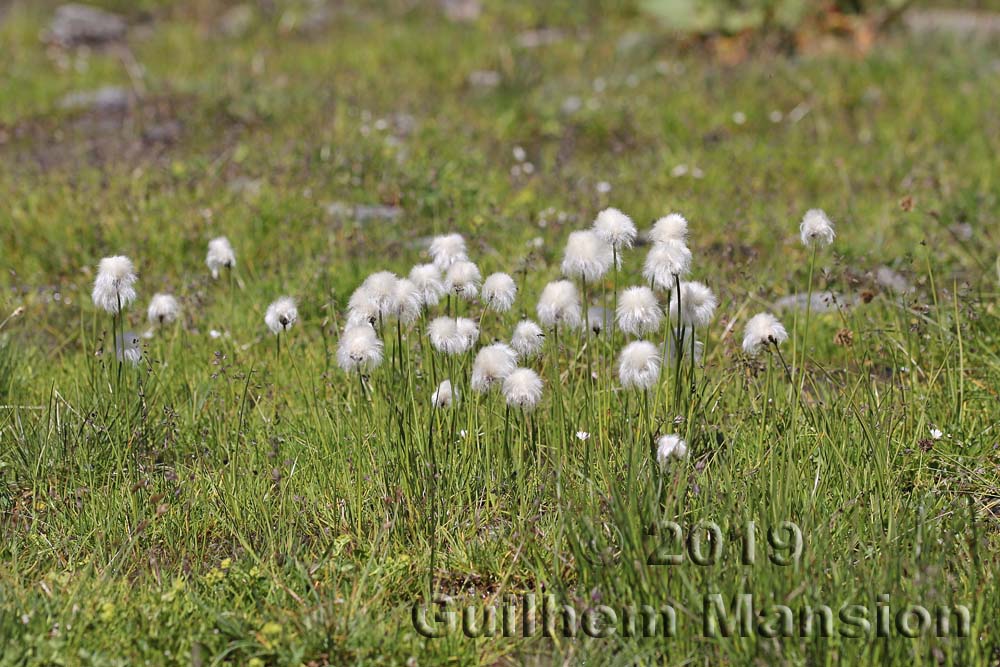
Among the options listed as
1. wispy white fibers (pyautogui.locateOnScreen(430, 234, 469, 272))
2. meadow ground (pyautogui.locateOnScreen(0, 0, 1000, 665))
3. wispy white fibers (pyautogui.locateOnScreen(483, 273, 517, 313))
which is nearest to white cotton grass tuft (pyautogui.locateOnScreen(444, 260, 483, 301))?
wispy white fibers (pyautogui.locateOnScreen(483, 273, 517, 313))

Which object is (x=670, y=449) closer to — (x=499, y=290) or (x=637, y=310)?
(x=637, y=310)

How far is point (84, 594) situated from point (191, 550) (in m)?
0.43

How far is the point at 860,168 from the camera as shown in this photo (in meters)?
7.11

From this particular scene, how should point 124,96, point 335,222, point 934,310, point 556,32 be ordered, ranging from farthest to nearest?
point 556,32, point 124,96, point 335,222, point 934,310

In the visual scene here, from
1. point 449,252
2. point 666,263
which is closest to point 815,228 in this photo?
point 666,263

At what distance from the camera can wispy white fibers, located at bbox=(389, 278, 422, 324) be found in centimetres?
343

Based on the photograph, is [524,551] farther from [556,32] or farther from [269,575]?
[556,32]

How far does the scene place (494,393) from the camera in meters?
3.64

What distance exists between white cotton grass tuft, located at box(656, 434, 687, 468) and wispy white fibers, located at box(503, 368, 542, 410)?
405mm

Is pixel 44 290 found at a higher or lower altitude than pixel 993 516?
higher

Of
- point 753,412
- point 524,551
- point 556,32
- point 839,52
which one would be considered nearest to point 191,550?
point 524,551

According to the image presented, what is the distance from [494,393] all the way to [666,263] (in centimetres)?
80

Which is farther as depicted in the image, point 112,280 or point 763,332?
point 112,280

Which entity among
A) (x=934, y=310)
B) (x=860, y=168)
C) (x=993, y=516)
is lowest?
(x=993, y=516)
